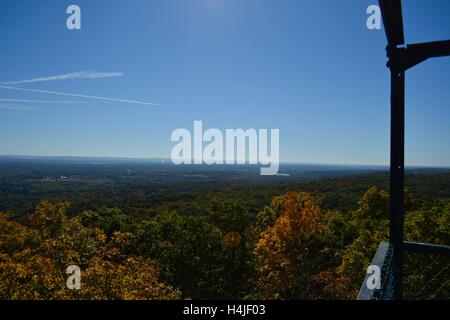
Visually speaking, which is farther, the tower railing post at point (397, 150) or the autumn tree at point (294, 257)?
the autumn tree at point (294, 257)

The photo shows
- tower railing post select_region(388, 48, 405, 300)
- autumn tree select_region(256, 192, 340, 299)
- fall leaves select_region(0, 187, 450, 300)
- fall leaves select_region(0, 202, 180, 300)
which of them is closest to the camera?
tower railing post select_region(388, 48, 405, 300)

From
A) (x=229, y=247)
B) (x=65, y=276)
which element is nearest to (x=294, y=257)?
(x=229, y=247)

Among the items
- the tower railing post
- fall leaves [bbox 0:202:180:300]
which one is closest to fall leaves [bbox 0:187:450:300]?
fall leaves [bbox 0:202:180:300]

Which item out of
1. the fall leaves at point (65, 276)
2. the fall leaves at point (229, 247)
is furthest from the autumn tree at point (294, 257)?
the fall leaves at point (65, 276)

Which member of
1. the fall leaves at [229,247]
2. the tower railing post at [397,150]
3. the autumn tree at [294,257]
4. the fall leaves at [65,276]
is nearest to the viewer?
the tower railing post at [397,150]

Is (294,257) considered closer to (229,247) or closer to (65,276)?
(229,247)

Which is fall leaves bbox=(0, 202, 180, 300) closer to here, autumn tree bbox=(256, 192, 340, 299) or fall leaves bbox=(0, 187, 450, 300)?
fall leaves bbox=(0, 187, 450, 300)

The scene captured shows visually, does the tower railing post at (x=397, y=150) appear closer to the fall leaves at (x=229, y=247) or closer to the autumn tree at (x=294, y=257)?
the fall leaves at (x=229, y=247)

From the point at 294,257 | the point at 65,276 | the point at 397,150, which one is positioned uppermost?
the point at 397,150

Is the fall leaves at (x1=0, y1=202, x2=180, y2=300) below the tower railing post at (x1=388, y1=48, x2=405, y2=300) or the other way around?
below

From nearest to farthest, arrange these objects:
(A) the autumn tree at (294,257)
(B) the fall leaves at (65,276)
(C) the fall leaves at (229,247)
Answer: (B) the fall leaves at (65,276)
(C) the fall leaves at (229,247)
(A) the autumn tree at (294,257)

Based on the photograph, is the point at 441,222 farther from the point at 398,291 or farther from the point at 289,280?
the point at 398,291
